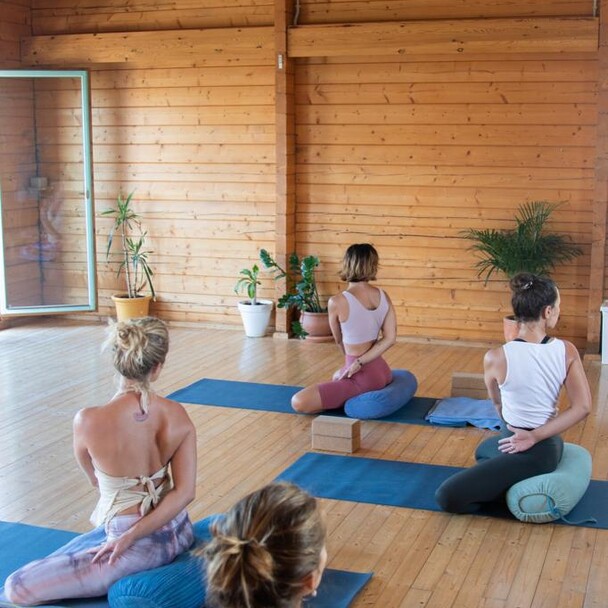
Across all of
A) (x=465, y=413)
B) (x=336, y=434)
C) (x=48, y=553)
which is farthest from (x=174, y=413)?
(x=465, y=413)

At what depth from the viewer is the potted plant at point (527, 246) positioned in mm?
6961

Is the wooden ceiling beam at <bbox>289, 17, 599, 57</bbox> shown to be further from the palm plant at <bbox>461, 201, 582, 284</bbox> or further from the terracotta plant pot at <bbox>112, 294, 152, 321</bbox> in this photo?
the terracotta plant pot at <bbox>112, 294, 152, 321</bbox>

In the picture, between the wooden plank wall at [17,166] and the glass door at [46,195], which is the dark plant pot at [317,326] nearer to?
the glass door at [46,195]

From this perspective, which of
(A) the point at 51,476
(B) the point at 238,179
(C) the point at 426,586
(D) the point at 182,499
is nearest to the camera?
(D) the point at 182,499

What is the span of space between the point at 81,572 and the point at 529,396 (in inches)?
74.1

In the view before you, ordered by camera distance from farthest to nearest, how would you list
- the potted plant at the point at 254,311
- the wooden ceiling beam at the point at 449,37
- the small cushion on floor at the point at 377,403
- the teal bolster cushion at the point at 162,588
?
the potted plant at the point at 254,311, the wooden ceiling beam at the point at 449,37, the small cushion on floor at the point at 377,403, the teal bolster cushion at the point at 162,588

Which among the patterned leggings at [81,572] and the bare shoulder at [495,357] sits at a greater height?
the bare shoulder at [495,357]

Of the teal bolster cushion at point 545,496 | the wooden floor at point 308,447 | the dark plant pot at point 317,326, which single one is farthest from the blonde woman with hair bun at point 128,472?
the dark plant pot at point 317,326

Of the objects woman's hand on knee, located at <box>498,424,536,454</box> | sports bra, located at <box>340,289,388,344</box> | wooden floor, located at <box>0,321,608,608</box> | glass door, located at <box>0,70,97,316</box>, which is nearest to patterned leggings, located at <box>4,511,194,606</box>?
wooden floor, located at <box>0,321,608,608</box>

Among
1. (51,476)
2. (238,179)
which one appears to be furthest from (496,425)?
(238,179)

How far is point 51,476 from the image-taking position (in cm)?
455

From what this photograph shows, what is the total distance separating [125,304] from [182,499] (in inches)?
207

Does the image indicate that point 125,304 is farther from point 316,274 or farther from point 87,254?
point 316,274

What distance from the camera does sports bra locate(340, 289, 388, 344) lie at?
543 cm
